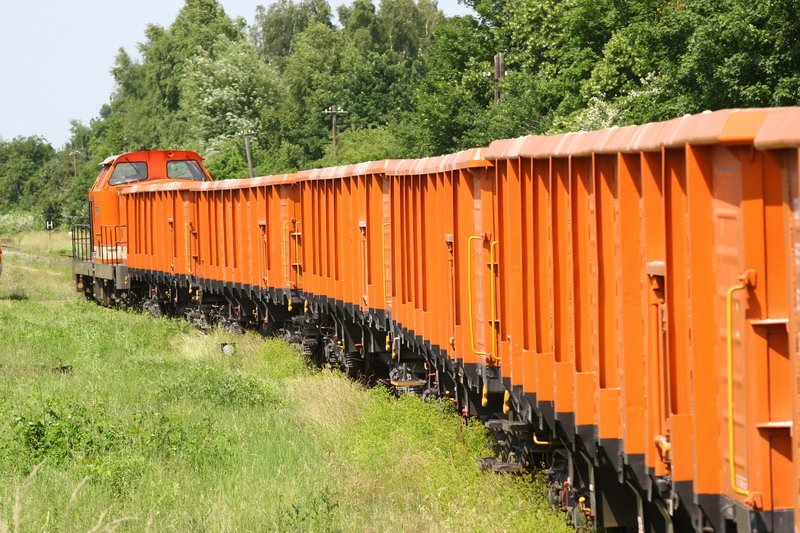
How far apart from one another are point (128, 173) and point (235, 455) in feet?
75.0

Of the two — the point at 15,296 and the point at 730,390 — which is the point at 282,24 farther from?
the point at 730,390

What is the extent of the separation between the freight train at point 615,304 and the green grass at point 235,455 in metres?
0.55

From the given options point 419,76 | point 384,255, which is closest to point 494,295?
point 384,255

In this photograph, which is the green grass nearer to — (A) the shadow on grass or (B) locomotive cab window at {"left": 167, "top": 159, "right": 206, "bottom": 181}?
(B) locomotive cab window at {"left": 167, "top": 159, "right": 206, "bottom": 181}

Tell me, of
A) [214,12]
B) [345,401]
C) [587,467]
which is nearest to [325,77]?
[214,12]

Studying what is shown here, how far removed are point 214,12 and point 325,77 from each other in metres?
9.47

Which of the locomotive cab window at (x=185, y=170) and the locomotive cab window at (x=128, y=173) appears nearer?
the locomotive cab window at (x=128, y=173)

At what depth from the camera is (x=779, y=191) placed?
5.36 metres

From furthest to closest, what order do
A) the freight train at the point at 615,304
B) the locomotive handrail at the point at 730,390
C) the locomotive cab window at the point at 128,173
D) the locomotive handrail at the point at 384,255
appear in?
the locomotive cab window at the point at 128,173 < the locomotive handrail at the point at 384,255 < the locomotive handrail at the point at 730,390 < the freight train at the point at 615,304

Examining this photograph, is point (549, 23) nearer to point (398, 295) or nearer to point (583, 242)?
point (398, 295)

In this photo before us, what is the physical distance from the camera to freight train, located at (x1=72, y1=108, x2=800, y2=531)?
18.0 feet

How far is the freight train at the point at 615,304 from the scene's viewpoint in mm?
5477

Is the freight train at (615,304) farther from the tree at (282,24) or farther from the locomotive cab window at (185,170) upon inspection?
the tree at (282,24)

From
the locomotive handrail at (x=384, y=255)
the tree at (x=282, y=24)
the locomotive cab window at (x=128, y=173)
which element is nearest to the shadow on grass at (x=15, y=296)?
the locomotive cab window at (x=128, y=173)
